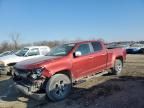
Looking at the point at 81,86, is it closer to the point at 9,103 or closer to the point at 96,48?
the point at 96,48

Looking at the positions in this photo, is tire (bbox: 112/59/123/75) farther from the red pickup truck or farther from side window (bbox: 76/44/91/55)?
side window (bbox: 76/44/91/55)

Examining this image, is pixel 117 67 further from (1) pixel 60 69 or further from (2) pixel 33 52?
(2) pixel 33 52

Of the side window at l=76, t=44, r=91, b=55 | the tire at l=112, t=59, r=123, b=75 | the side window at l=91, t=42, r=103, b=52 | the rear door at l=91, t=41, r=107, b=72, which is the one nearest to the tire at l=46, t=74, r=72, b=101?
the side window at l=76, t=44, r=91, b=55

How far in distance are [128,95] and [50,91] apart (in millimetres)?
2404

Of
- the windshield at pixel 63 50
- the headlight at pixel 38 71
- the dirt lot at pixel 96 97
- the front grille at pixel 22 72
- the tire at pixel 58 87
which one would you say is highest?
the windshield at pixel 63 50

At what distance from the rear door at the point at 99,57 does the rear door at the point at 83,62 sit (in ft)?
1.10

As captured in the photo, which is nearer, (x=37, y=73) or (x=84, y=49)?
(x=37, y=73)

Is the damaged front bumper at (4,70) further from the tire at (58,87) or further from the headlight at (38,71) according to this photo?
the headlight at (38,71)

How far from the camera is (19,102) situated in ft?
24.1

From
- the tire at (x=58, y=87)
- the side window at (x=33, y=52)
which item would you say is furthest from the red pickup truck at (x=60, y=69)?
the side window at (x=33, y=52)

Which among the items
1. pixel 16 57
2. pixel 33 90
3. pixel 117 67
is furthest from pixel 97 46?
pixel 16 57

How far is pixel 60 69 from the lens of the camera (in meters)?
7.17

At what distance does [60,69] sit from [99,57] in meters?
2.33

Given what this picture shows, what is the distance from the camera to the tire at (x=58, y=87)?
6.79 metres
